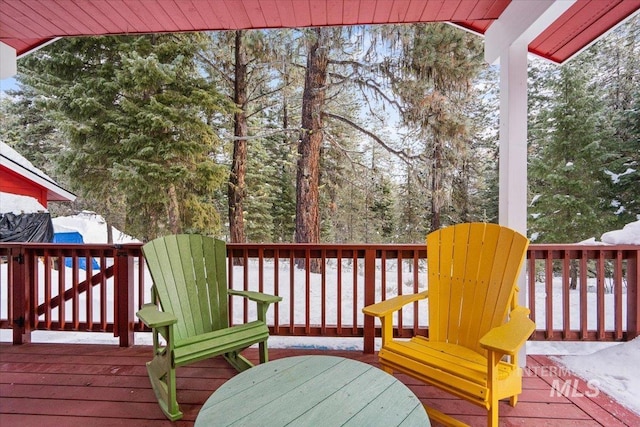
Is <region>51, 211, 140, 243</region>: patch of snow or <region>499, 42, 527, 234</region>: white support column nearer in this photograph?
<region>499, 42, 527, 234</region>: white support column

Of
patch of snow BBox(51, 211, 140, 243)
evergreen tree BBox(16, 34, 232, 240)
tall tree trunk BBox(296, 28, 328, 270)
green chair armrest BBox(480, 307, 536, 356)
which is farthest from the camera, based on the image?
patch of snow BBox(51, 211, 140, 243)

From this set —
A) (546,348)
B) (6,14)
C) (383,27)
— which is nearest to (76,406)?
(6,14)

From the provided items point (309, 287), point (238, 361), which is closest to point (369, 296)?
point (309, 287)

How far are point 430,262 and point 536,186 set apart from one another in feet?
21.7

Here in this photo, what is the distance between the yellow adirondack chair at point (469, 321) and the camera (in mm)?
1451

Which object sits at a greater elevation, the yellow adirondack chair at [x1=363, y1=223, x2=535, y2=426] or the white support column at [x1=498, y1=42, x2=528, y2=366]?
the white support column at [x1=498, y1=42, x2=528, y2=366]

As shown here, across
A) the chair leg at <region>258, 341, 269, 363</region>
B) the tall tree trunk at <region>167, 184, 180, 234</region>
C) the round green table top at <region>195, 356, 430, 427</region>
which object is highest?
the tall tree trunk at <region>167, 184, 180, 234</region>

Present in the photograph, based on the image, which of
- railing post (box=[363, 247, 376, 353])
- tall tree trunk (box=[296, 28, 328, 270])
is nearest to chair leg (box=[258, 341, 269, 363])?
railing post (box=[363, 247, 376, 353])

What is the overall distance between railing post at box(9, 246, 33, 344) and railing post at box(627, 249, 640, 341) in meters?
5.09

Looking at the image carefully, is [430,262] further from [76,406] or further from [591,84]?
[591,84]

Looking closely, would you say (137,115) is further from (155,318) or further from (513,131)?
(513,131)

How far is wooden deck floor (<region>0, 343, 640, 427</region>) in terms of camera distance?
1782 millimetres

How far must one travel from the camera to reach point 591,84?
662 centimetres

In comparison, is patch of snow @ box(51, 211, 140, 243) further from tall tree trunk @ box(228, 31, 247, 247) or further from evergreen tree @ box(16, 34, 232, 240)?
tall tree trunk @ box(228, 31, 247, 247)
